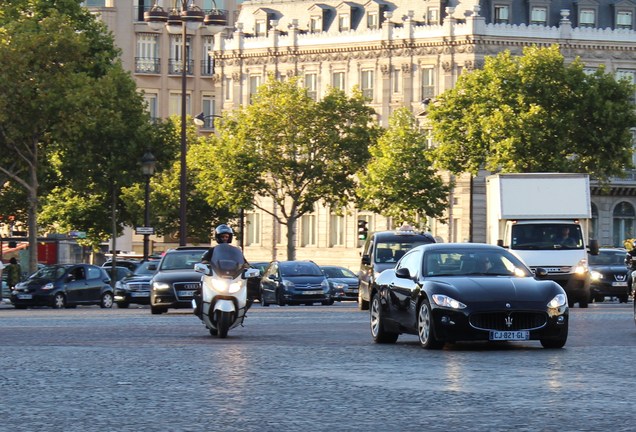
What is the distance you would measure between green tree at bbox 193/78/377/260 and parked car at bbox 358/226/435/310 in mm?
48976

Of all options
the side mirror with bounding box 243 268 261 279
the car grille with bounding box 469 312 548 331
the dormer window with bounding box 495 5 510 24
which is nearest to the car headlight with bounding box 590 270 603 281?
the side mirror with bounding box 243 268 261 279

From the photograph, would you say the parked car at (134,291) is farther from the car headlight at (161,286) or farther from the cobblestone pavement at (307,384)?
the cobblestone pavement at (307,384)

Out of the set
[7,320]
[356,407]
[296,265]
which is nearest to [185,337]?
[7,320]

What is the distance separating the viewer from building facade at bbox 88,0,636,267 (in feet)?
353

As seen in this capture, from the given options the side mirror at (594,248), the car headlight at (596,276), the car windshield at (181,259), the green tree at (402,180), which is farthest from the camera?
the green tree at (402,180)

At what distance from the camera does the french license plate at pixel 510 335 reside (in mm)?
24094

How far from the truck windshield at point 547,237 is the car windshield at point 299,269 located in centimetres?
1332

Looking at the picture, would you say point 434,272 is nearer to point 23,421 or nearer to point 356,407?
point 356,407

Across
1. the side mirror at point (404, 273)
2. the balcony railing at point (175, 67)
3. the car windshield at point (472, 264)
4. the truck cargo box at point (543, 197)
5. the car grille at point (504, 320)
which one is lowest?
the car grille at point (504, 320)

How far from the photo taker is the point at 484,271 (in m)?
25.3

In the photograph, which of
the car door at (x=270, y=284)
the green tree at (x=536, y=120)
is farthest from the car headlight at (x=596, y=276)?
the green tree at (x=536, y=120)

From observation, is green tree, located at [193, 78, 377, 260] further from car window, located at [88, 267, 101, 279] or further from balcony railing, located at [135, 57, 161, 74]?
car window, located at [88, 267, 101, 279]

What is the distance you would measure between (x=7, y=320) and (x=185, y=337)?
34.7 feet

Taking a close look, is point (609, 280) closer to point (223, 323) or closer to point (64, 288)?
point (64, 288)
